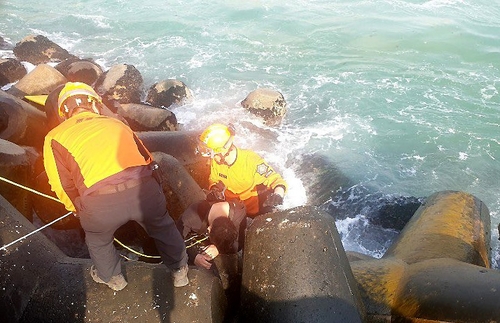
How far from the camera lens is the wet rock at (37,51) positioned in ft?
46.7

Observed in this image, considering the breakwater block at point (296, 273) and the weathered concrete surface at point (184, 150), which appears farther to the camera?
the weathered concrete surface at point (184, 150)

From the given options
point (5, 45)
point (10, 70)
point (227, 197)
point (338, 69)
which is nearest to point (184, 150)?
point (227, 197)

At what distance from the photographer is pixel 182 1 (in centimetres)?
2103

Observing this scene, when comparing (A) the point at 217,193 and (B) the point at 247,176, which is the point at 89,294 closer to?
(A) the point at 217,193

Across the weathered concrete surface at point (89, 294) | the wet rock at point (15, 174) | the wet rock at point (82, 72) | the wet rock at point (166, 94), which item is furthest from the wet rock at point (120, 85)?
the weathered concrete surface at point (89, 294)

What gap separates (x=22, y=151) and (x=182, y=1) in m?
17.8

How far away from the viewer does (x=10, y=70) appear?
39.4 feet

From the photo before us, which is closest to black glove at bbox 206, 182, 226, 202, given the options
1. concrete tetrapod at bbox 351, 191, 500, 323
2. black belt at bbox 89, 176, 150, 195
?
black belt at bbox 89, 176, 150, 195

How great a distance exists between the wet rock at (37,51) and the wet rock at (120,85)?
383 centimetres

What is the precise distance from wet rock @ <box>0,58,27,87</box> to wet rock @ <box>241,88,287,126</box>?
7164 millimetres

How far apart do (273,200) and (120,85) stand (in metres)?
8.51

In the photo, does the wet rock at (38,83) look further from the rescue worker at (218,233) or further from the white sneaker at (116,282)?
the white sneaker at (116,282)

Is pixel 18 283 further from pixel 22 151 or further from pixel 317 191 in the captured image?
pixel 317 191

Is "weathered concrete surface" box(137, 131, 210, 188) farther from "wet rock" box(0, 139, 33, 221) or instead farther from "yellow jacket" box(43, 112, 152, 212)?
"yellow jacket" box(43, 112, 152, 212)
